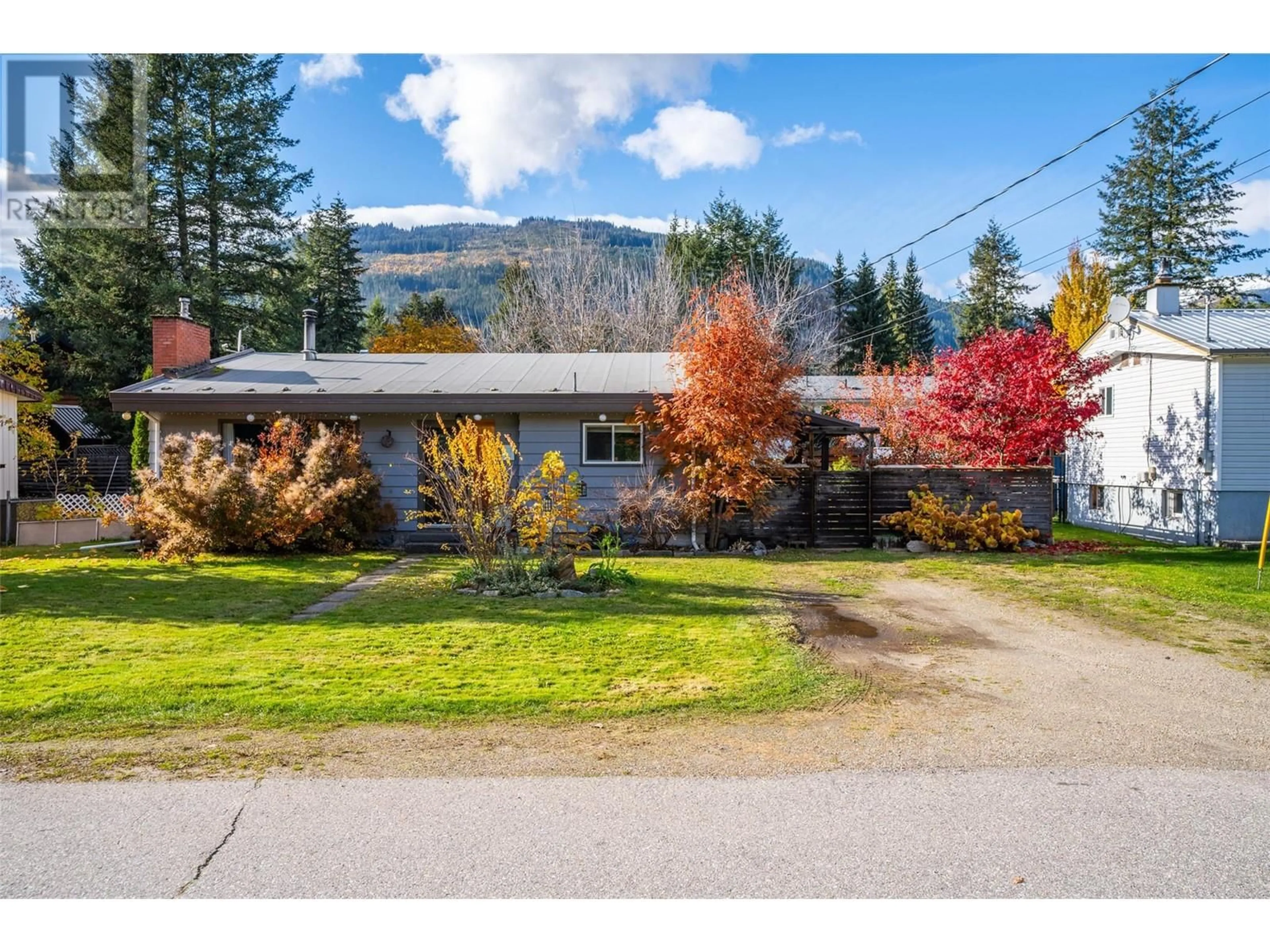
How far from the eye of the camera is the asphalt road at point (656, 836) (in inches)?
117

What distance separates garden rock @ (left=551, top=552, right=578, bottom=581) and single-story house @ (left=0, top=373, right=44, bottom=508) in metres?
14.3

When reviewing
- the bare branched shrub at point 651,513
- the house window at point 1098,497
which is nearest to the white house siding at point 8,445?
the bare branched shrub at point 651,513

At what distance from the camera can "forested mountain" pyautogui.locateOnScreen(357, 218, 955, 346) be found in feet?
113

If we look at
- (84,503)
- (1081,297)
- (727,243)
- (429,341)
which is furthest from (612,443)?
(727,243)

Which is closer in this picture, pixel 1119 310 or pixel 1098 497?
pixel 1119 310

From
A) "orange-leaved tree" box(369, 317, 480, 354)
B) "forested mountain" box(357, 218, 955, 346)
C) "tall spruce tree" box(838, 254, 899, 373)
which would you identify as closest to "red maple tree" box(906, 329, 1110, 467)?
"forested mountain" box(357, 218, 955, 346)

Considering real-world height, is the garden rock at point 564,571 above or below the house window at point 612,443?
below

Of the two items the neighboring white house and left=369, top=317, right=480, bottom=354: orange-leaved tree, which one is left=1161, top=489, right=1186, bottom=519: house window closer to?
the neighboring white house

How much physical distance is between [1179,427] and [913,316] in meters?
31.4

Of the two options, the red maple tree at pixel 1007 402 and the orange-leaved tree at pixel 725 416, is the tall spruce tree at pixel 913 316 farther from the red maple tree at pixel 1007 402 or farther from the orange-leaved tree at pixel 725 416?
the orange-leaved tree at pixel 725 416

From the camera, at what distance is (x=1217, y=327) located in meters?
17.3

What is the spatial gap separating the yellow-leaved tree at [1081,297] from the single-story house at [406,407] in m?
23.6

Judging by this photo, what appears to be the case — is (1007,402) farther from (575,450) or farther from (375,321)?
(375,321)

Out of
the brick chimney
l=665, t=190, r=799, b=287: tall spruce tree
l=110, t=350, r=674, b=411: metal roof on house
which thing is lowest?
l=110, t=350, r=674, b=411: metal roof on house
